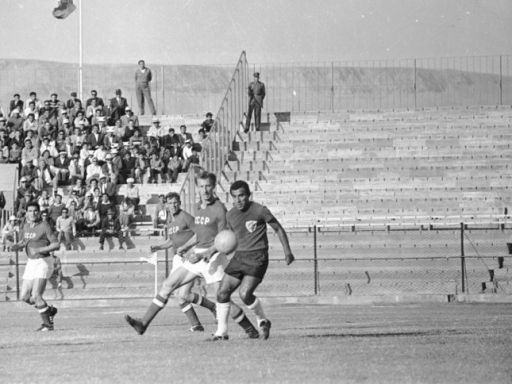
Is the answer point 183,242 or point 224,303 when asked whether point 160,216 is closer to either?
point 183,242

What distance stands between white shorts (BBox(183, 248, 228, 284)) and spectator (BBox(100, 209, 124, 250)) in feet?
53.7

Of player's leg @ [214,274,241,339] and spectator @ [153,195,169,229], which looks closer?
player's leg @ [214,274,241,339]

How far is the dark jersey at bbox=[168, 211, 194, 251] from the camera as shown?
19.5m

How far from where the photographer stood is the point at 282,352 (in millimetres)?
14758

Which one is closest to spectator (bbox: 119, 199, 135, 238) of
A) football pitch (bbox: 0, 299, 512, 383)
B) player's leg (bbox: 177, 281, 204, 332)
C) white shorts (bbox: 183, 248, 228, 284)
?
football pitch (bbox: 0, 299, 512, 383)

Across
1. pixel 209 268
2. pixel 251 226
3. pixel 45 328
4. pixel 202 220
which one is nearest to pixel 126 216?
pixel 45 328

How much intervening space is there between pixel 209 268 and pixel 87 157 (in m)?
21.0

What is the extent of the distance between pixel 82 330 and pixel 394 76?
24.5 meters

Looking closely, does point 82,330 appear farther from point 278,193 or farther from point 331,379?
point 278,193

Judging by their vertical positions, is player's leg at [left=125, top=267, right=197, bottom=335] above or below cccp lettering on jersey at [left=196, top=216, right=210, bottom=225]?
below

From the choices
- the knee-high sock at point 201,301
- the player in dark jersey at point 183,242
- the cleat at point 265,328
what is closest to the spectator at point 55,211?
the player in dark jersey at point 183,242

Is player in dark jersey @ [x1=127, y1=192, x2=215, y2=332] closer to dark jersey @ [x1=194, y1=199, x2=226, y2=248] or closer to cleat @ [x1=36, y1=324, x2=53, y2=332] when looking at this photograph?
dark jersey @ [x1=194, y1=199, x2=226, y2=248]

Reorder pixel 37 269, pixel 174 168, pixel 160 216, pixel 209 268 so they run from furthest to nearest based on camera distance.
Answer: pixel 174 168 < pixel 160 216 < pixel 37 269 < pixel 209 268

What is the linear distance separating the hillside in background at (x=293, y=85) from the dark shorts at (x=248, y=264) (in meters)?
25.5
